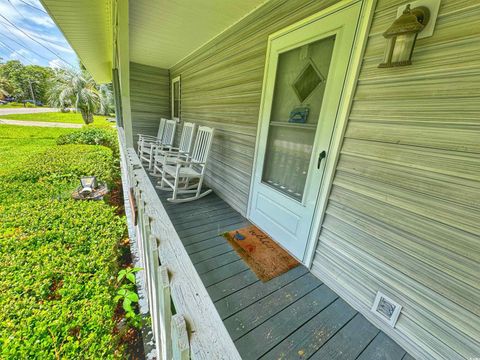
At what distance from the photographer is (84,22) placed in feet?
9.59

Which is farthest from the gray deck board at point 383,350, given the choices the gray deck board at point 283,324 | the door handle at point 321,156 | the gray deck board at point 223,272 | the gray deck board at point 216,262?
the door handle at point 321,156

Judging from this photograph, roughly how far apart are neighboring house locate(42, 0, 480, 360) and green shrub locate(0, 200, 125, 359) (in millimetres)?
586

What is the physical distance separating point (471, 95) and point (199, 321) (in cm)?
144

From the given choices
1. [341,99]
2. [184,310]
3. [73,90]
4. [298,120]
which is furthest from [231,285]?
[73,90]

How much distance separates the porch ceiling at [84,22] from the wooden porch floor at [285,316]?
3.15 metres

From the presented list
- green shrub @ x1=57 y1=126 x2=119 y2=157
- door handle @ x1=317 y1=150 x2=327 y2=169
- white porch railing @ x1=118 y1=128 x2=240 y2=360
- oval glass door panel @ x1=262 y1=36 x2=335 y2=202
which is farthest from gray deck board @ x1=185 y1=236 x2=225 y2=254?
green shrub @ x1=57 y1=126 x2=119 y2=157

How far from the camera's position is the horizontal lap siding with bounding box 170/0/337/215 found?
78.6 inches

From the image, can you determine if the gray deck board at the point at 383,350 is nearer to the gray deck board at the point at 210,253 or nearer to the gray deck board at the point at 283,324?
the gray deck board at the point at 283,324

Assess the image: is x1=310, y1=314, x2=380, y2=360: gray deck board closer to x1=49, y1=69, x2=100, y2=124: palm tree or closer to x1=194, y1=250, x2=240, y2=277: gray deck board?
x1=194, y1=250, x2=240, y2=277: gray deck board

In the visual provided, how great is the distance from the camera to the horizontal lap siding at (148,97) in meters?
4.73

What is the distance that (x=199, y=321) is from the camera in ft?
1.62

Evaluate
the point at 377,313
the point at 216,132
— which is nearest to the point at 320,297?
A: the point at 377,313

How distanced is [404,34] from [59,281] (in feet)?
7.65

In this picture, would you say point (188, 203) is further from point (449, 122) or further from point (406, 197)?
point (449, 122)
